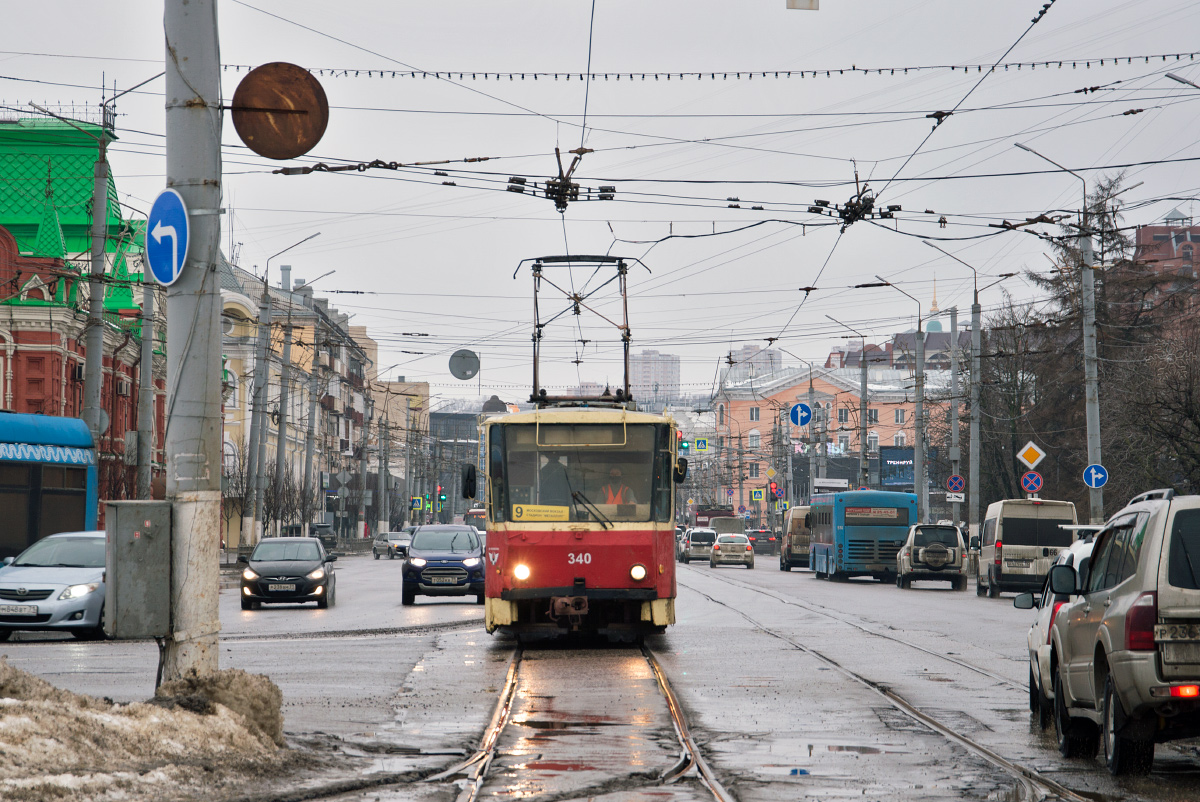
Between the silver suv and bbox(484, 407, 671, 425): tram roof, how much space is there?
8.91 meters

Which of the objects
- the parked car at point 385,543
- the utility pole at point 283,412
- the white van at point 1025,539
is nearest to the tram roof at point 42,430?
the utility pole at point 283,412

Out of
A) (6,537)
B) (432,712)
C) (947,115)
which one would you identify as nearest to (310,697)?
(432,712)

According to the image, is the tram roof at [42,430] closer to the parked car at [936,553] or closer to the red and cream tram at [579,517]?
the red and cream tram at [579,517]

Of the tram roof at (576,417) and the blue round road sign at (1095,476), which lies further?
the blue round road sign at (1095,476)

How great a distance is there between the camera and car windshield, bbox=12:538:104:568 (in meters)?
20.4

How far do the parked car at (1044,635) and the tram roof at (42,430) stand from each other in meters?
16.5

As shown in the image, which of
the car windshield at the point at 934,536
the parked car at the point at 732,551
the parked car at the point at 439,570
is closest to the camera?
the parked car at the point at 439,570

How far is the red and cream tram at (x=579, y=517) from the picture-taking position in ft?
56.8

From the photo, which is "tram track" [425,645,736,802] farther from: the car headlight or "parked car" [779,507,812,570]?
"parked car" [779,507,812,570]

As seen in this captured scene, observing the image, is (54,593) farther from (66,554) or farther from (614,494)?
(614,494)

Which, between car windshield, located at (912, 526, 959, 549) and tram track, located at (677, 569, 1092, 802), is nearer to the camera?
tram track, located at (677, 569, 1092, 802)

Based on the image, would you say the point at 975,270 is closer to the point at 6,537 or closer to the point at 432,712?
the point at 6,537

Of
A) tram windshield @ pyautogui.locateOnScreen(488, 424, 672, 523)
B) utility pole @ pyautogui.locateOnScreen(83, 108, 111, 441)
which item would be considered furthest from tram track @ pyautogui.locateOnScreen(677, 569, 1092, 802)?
utility pole @ pyautogui.locateOnScreen(83, 108, 111, 441)

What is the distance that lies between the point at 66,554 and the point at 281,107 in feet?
40.4
